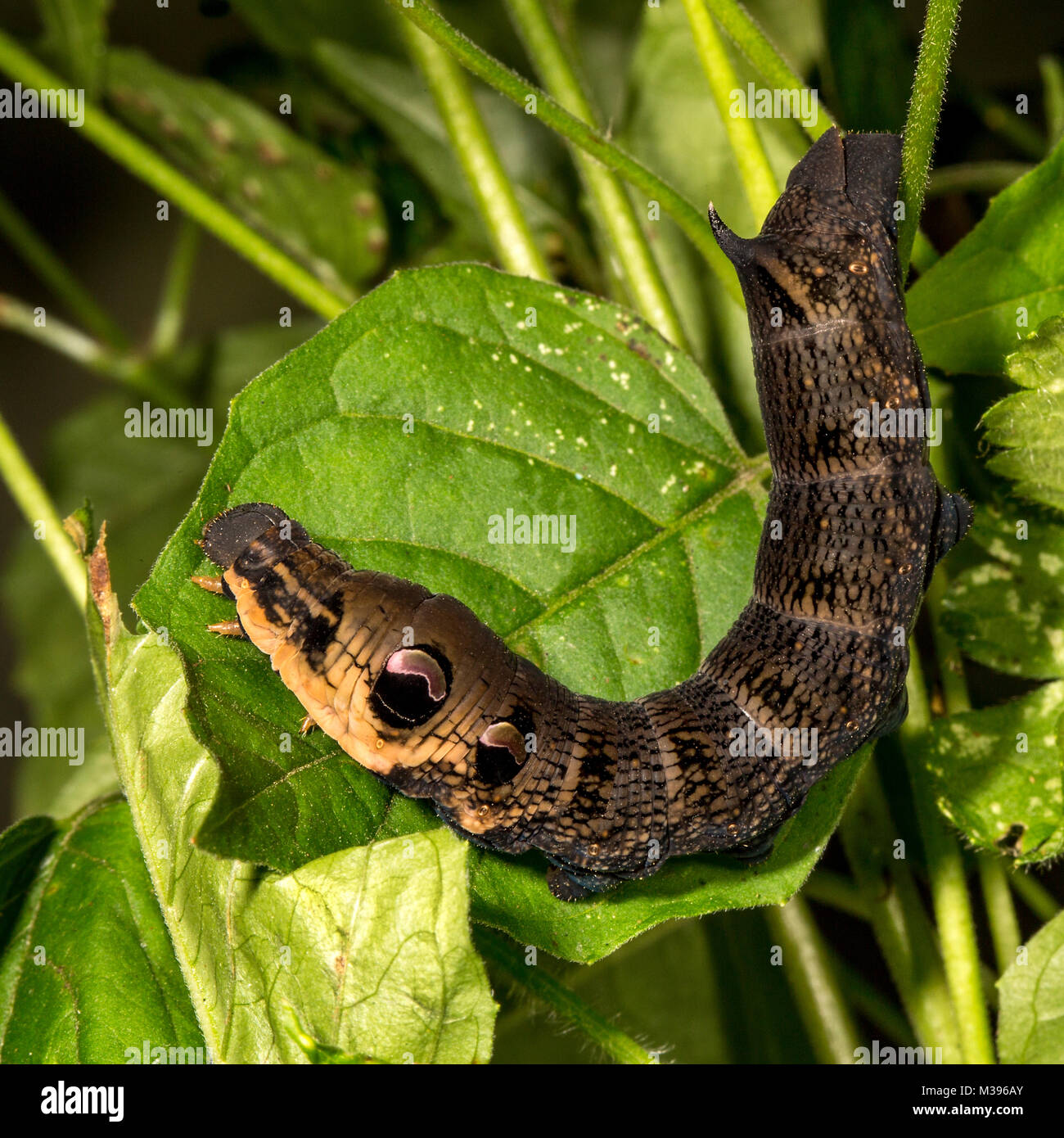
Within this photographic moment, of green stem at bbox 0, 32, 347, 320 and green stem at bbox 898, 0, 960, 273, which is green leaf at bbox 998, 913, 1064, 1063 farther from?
green stem at bbox 0, 32, 347, 320

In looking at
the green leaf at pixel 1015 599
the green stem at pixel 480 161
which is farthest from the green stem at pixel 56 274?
the green leaf at pixel 1015 599

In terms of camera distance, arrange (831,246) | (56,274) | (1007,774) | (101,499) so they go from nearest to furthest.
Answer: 1. (831,246)
2. (1007,774)
3. (56,274)
4. (101,499)

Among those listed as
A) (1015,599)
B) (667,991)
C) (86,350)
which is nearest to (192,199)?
(86,350)

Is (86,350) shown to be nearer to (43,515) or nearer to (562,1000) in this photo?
(43,515)

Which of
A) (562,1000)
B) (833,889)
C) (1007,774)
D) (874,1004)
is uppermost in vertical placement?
(1007,774)
